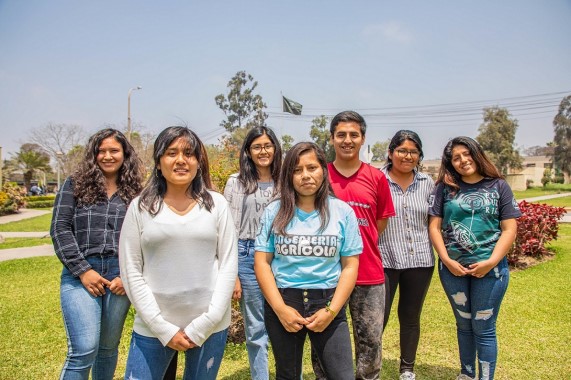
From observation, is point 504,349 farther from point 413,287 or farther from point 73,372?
point 73,372

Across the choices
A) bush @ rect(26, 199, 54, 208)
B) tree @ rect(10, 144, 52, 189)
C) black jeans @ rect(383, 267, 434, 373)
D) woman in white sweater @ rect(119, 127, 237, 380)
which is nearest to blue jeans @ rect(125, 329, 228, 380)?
woman in white sweater @ rect(119, 127, 237, 380)

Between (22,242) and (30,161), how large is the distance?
1551 inches

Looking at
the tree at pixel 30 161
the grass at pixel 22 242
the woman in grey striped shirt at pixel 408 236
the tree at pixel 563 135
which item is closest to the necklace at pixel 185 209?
the woman in grey striped shirt at pixel 408 236

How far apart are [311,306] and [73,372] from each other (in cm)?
144

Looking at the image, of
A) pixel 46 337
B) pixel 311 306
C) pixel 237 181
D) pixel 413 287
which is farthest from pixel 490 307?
pixel 46 337

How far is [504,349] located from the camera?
14.1 ft

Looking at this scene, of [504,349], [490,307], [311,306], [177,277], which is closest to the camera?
[177,277]

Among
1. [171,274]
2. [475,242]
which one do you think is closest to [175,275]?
[171,274]

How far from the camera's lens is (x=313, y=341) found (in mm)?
2412

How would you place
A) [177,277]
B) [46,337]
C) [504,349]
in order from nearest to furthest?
[177,277] < [504,349] < [46,337]

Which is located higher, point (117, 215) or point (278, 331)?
point (117, 215)

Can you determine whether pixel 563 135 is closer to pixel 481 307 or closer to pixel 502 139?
pixel 502 139

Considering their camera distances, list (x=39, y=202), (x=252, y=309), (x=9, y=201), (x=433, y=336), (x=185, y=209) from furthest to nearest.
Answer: (x=39, y=202)
(x=9, y=201)
(x=433, y=336)
(x=252, y=309)
(x=185, y=209)

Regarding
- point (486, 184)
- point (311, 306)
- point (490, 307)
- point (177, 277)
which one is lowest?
point (490, 307)
